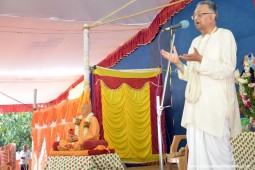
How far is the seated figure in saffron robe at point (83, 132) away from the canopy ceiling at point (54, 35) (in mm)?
1865

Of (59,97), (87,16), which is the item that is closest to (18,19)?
(87,16)

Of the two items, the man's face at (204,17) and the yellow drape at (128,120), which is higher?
the man's face at (204,17)

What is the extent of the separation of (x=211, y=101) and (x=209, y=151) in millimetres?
244

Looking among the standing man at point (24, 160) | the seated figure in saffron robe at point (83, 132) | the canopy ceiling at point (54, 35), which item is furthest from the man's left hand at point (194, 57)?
the standing man at point (24, 160)

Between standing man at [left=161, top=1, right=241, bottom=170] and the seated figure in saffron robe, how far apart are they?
2.64 meters

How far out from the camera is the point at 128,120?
17.8ft

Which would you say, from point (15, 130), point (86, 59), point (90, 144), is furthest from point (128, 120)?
point (15, 130)

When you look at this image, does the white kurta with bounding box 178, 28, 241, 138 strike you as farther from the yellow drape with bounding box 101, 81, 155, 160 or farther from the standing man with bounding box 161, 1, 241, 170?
the yellow drape with bounding box 101, 81, 155, 160

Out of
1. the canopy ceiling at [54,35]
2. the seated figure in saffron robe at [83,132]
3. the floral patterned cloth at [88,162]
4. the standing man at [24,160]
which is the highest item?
the canopy ceiling at [54,35]

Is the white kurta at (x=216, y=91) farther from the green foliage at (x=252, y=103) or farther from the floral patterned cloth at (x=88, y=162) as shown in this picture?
the floral patterned cloth at (x=88, y=162)

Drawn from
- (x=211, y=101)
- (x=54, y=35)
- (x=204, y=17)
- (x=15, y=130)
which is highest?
(x=54, y=35)

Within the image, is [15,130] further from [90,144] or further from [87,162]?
[87,162]

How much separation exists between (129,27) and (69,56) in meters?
2.41

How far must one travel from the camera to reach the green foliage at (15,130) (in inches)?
669
